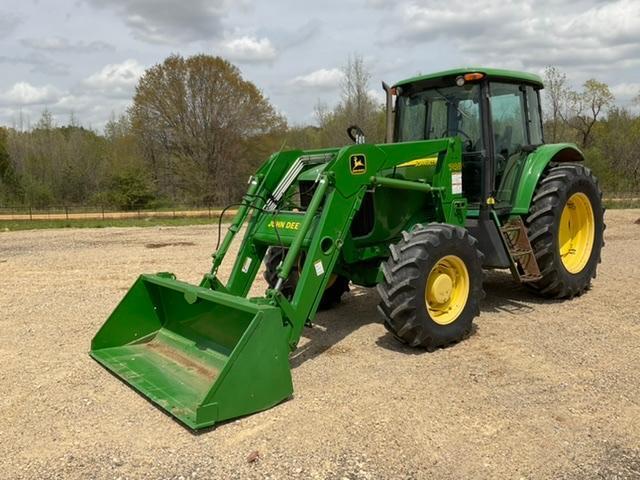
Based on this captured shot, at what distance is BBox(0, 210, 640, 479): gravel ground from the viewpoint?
3.31m

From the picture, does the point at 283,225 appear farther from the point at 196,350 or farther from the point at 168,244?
the point at 168,244

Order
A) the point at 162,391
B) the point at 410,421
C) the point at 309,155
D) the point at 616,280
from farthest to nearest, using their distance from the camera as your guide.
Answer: the point at 616,280
the point at 309,155
the point at 162,391
the point at 410,421

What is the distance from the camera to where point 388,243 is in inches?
231

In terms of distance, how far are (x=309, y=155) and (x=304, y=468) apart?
3.32m

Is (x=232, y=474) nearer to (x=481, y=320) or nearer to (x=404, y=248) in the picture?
(x=404, y=248)

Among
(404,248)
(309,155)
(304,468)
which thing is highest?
(309,155)

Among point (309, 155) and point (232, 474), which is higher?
point (309, 155)

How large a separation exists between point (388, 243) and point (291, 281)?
1.07 m

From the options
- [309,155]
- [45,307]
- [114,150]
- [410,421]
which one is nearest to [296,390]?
[410,421]

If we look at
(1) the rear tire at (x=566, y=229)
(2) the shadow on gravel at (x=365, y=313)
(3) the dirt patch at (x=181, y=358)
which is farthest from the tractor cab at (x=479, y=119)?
(3) the dirt patch at (x=181, y=358)

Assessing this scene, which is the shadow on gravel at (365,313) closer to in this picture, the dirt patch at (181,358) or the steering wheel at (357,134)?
the dirt patch at (181,358)

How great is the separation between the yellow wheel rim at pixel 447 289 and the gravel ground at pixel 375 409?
0.35 meters

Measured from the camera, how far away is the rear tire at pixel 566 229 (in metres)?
6.45

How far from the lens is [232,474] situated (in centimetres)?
322
